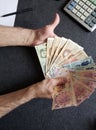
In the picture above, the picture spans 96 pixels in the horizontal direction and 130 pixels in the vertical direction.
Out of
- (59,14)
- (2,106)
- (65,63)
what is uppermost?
(59,14)

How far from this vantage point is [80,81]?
1.18 meters

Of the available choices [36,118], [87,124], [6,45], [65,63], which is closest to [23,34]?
[6,45]

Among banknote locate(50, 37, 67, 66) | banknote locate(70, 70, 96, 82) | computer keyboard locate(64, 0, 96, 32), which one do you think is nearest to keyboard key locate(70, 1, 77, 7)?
computer keyboard locate(64, 0, 96, 32)

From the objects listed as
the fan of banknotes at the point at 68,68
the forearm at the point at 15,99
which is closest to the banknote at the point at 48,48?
the fan of banknotes at the point at 68,68

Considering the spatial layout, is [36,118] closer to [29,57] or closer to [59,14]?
[29,57]

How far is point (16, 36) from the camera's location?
1.33 meters

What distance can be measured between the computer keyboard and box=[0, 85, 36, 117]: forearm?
35 centimetres

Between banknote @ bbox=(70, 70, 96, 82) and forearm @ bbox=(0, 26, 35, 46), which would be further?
forearm @ bbox=(0, 26, 35, 46)

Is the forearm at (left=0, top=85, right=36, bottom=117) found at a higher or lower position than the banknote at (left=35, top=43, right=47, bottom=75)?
lower

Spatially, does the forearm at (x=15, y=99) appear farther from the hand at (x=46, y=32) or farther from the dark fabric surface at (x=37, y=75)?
the hand at (x=46, y=32)

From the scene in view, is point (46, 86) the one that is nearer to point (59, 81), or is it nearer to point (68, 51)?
point (59, 81)

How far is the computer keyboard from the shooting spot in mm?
1276

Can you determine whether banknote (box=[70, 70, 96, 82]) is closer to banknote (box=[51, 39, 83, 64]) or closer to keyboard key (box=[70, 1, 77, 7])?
banknote (box=[51, 39, 83, 64])

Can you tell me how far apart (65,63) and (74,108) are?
190mm
